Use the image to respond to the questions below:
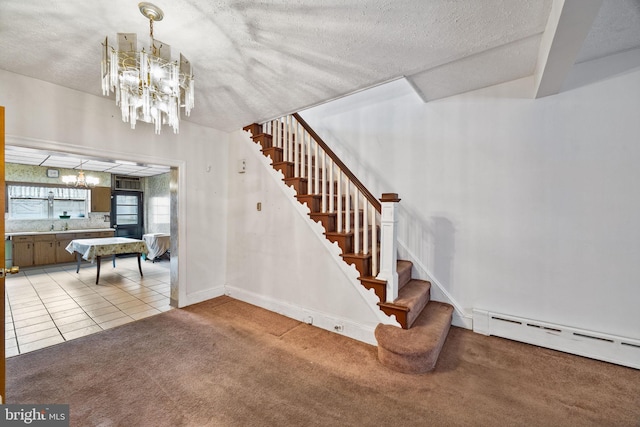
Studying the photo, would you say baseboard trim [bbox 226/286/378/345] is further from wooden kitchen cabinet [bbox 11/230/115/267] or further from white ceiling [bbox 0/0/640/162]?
wooden kitchen cabinet [bbox 11/230/115/267]

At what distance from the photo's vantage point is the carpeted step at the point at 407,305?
2.30 m

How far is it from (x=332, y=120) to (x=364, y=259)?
2300 mm

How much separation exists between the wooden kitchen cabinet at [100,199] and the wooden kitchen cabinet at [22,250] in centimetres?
149

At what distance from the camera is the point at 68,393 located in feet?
6.09

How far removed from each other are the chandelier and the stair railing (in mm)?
1566

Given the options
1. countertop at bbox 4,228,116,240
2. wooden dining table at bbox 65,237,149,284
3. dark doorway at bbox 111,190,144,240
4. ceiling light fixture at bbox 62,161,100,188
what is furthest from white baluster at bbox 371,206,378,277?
dark doorway at bbox 111,190,144,240

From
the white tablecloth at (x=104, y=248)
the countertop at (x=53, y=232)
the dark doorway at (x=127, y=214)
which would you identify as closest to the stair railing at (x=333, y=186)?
the white tablecloth at (x=104, y=248)

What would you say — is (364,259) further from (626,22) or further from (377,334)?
(626,22)

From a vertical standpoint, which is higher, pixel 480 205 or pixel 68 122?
pixel 68 122

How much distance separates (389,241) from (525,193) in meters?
1.50

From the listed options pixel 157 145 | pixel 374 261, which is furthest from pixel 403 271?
pixel 157 145

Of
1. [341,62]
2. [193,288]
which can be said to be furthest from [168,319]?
[341,62]

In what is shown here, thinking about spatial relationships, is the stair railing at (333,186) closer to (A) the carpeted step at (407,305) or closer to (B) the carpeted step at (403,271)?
(A) the carpeted step at (407,305)

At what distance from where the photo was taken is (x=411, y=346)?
2.08 m
